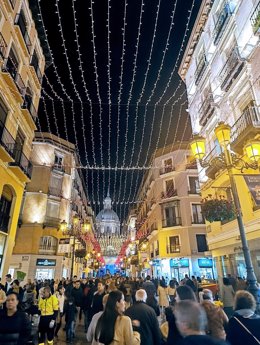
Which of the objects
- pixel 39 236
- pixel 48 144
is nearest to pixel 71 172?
pixel 48 144

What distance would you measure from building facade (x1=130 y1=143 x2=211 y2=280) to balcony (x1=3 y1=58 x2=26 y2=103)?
16268mm

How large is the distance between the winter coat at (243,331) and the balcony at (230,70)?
11.3 meters

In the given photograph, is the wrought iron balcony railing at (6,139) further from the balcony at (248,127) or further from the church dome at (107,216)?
the church dome at (107,216)

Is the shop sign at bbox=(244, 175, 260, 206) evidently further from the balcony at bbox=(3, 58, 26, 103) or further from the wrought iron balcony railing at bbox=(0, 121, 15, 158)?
the balcony at bbox=(3, 58, 26, 103)

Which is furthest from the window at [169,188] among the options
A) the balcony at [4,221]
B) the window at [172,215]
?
the balcony at [4,221]

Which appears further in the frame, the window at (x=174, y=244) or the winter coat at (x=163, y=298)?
the window at (x=174, y=244)

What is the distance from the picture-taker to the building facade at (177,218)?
26844 mm

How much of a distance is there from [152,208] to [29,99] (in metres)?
24.4

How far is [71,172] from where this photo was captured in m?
34.2

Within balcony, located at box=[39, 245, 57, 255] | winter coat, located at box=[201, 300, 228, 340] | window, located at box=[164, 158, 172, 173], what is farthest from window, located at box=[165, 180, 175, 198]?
winter coat, located at box=[201, 300, 228, 340]

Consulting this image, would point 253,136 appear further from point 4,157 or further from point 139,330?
Answer: point 4,157

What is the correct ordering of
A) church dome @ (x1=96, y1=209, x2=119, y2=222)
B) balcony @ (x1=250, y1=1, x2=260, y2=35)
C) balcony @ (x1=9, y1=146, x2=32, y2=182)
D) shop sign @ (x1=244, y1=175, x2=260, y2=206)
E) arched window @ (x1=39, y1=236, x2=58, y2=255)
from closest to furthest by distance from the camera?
shop sign @ (x1=244, y1=175, x2=260, y2=206) → balcony @ (x1=250, y1=1, x2=260, y2=35) → balcony @ (x1=9, y1=146, x2=32, y2=182) → arched window @ (x1=39, y1=236, x2=58, y2=255) → church dome @ (x1=96, y1=209, x2=119, y2=222)

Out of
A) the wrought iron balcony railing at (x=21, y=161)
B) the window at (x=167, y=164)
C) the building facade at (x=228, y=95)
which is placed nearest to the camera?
the building facade at (x=228, y=95)

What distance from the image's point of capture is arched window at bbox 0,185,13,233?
13.2m
